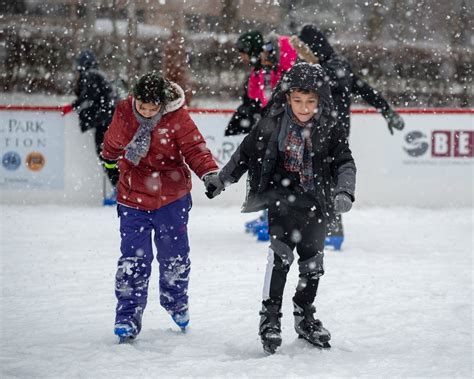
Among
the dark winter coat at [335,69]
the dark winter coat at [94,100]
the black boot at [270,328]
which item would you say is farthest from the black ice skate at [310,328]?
the dark winter coat at [94,100]

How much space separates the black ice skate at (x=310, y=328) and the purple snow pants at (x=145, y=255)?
62 centimetres

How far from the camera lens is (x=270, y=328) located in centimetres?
382

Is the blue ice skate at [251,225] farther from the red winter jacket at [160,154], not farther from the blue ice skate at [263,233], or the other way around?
the red winter jacket at [160,154]

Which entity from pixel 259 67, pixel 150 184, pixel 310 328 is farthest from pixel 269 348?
pixel 259 67

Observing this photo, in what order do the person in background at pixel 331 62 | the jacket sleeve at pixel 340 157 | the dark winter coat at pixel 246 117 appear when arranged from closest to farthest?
the jacket sleeve at pixel 340 157 → the person in background at pixel 331 62 → the dark winter coat at pixel 246 117

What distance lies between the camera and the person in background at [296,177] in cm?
381

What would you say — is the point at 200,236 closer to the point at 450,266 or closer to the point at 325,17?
the point at 450,266

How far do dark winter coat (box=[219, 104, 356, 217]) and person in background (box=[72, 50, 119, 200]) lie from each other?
561cm

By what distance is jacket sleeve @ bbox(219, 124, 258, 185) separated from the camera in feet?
12.6

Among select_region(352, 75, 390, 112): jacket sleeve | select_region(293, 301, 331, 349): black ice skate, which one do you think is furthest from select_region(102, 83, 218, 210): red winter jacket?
select_region(352, 75, 390, 112): jacket sleeve

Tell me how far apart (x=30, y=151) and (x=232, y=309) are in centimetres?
548

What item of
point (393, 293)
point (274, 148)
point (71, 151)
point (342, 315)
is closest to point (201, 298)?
point (342, 315)

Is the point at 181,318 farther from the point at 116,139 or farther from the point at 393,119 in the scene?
the point at 393,119

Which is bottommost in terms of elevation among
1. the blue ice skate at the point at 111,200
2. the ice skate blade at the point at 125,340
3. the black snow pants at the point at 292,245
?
the blue ice skate at the point at 111,200
